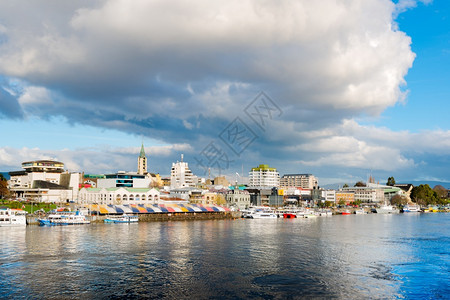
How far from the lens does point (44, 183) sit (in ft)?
462

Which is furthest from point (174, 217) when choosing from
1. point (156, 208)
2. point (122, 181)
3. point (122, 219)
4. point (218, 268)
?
point (218, 268)

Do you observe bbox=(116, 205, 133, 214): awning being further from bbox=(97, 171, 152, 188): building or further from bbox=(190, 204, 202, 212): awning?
bbox=(97, 171, 152, 188): building

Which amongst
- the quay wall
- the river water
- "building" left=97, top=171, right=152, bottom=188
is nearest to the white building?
the quay wall

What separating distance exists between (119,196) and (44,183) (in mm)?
31836

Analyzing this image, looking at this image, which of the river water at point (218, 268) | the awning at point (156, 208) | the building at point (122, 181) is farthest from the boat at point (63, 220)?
the building at point (122, 181)

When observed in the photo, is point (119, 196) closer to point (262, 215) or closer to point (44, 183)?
point (44, 183)

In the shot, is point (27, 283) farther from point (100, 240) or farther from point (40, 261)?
point (100, 240)

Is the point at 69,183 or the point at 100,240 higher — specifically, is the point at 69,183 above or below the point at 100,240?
above

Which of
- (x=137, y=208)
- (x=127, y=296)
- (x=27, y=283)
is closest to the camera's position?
(x=127, y=296)

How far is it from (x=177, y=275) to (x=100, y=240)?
86.7ft

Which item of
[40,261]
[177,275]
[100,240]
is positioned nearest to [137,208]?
[100,240]

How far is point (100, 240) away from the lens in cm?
5803

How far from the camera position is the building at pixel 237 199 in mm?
149863

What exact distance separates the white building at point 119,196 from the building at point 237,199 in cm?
2947
